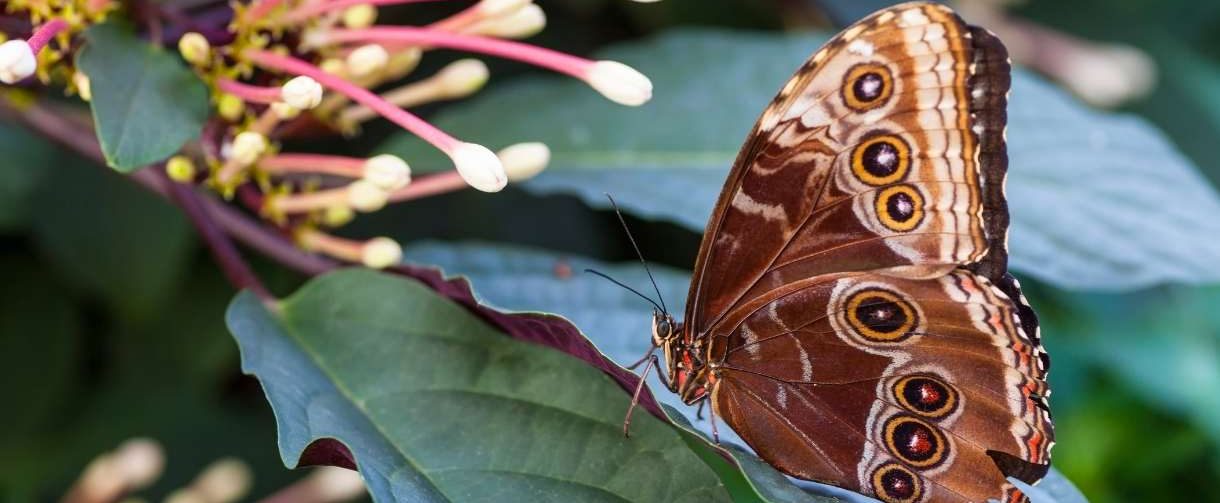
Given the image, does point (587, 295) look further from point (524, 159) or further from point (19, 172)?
point (19, 172)

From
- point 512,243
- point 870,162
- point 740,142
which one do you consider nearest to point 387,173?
point 870,162

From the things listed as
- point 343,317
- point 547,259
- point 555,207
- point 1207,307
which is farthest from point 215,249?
point 1207,307

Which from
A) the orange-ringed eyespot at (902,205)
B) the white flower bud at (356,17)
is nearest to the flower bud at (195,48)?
the white flower bud at (356,17)

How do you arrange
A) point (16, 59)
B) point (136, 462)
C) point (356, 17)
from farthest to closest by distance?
1. point (136, 462)
2. point (356, 17)
3. point (16, 59)

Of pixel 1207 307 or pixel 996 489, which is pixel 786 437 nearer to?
pixel 996 489

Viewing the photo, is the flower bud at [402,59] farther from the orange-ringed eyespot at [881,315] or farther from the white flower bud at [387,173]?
the orange-ringed eyespot at [881,315]

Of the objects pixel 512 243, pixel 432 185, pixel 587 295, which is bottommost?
pixel 512 243

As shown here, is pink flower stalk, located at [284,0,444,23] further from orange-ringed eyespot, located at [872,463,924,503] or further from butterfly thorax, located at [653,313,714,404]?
orange-ringed eyespot, located at [872,463,924,503]
